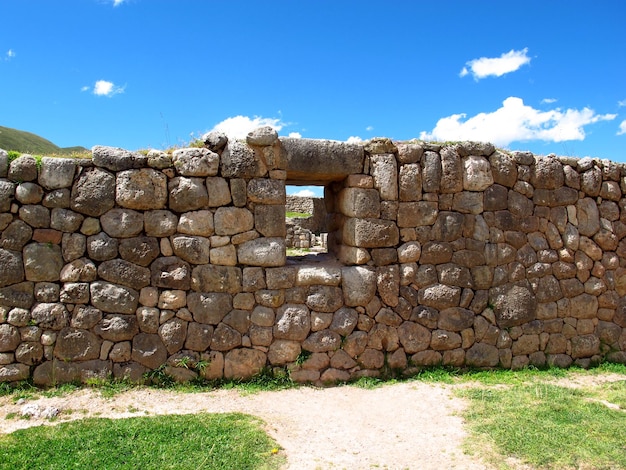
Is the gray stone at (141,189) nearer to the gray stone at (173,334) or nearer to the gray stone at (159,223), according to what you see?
the gray stone at (159,223)

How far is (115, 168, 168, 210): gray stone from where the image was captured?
17.7 ft

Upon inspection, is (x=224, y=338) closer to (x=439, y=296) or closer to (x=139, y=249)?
(x=139, y=249)

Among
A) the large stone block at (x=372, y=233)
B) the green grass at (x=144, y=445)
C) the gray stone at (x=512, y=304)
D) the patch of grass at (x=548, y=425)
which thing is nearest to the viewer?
the green grass at (x=144, y=445)

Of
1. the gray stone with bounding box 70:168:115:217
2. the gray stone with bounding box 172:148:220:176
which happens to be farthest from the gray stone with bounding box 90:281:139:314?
the gray stone with bounding box 172:148:220:176

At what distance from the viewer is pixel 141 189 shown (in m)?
5.45

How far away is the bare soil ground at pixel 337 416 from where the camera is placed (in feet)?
13.4

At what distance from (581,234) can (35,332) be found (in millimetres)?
7495

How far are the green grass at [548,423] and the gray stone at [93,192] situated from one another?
4.64m

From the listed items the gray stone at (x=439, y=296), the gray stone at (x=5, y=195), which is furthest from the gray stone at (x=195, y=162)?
the gray stone at (x=439, y=296)

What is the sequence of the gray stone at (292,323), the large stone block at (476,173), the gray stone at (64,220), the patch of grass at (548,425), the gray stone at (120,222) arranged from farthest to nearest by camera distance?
the large stone block at (476,173), the gray stone at (292,323), the gray stone at (120,222), the gray stone at (64,220), the patch of grass at (548,425)

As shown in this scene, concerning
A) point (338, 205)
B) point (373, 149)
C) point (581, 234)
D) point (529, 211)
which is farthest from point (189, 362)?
point (581, 234)

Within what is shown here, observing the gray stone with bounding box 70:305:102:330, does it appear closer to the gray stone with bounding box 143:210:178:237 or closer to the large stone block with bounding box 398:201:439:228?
the gray stone with bounding box 143:210:178:237

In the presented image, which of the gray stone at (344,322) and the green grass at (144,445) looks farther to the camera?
the gray stone at (344,322)

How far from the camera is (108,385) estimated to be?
5.35m
